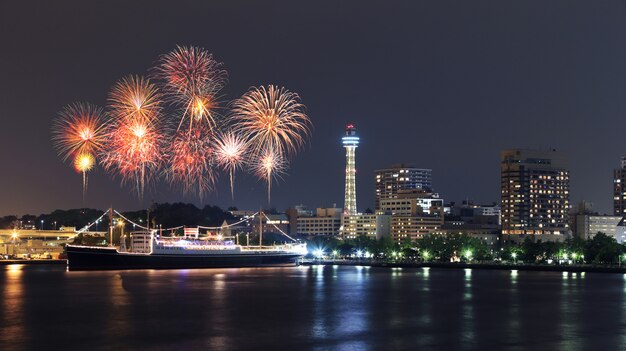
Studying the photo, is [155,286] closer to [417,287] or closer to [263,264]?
[417,287]

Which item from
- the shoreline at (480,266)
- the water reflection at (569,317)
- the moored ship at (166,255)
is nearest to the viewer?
the water reflection at (569,317)

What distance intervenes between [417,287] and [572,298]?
67.2 feet

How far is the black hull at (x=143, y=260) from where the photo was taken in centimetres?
14088

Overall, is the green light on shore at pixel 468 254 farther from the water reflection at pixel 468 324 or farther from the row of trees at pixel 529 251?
the water reflection at pixel 468 324

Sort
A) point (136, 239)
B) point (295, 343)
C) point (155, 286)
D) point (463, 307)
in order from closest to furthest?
point (295, 343) → point (463, 307) → point (155, 286) → point (136, 239)

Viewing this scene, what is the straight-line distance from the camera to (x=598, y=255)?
158 m

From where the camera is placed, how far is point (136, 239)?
146875mm

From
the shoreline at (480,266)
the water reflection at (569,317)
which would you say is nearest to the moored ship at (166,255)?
the shoreline at (480,266)

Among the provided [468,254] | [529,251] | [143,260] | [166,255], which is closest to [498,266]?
[529,251]

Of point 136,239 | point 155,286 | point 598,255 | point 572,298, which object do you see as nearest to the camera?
point 572,298

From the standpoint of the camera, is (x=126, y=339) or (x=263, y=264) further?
(x=263, y=264)

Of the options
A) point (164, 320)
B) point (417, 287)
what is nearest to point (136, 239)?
point (417, 287)

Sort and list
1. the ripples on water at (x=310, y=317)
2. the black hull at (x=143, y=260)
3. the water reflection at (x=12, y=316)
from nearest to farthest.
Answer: the ripples on water at (x=310, y=317)
the water reflection at (x=12, y=316)
the black hull at (x=143, y=260)

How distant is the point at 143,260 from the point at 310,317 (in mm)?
85305
